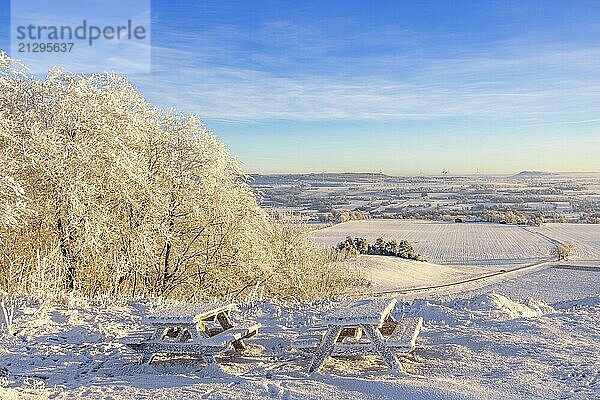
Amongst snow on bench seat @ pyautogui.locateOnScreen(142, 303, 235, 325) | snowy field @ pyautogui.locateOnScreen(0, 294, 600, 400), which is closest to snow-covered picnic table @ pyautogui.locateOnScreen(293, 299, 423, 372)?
snowy field @ pyautogui.locateOnScreen(0, 294, 600, 400)

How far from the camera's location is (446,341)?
8.78 metres

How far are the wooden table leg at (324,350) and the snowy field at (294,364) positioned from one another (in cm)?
15

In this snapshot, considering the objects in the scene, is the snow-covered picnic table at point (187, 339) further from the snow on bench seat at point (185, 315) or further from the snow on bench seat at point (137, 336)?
the snow on bench seat at point (137, 336)

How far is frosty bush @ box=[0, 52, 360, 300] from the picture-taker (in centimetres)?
1336

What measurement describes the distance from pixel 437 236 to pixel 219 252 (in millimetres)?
61917

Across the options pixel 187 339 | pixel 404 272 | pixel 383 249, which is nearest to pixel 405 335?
pixel 187 339

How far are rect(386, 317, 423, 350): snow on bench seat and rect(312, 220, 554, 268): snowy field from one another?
46.1 metres

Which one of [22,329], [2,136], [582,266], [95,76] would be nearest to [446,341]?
[22,329]

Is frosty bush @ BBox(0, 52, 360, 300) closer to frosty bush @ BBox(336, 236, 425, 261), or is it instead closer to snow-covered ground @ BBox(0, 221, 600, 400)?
snow-covered ground @ BBox(0, 221, 600, 400)

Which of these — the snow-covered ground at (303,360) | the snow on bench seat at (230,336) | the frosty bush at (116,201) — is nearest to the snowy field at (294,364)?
the snow-covered ground at (303,360)

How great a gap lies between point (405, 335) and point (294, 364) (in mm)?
1488

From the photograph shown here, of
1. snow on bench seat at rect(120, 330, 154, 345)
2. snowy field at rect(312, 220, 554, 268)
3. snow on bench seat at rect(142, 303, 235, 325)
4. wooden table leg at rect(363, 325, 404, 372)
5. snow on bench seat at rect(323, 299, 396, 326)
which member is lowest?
snowy field at rect(312, 220, 554, 268)

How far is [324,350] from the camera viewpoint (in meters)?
7.35

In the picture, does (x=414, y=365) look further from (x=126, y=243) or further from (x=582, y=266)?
(x=582, y=266)
